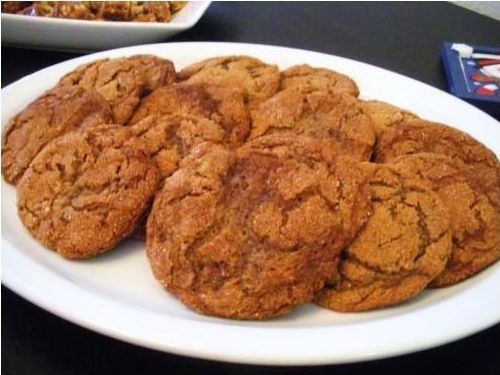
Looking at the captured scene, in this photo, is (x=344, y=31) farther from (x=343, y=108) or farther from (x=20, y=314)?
(x=20, y=314)

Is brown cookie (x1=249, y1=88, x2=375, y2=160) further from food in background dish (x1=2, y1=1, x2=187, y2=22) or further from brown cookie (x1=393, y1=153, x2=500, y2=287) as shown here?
food in background dish (x1=2, y1=1, x2=187, y2=22)

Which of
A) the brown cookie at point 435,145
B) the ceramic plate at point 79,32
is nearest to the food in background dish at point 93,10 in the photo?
the ceramic plate at point 79,32

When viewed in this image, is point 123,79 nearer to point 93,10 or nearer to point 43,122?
point 43,122

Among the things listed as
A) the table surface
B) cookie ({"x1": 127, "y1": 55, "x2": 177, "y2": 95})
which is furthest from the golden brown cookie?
the table surface

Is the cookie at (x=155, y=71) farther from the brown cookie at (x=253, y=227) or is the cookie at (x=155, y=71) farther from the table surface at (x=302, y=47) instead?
the table surface at (x=302, y=47)

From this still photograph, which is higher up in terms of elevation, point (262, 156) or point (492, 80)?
point (262, 156)

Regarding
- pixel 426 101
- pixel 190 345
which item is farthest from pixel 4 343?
pixel 426 101
